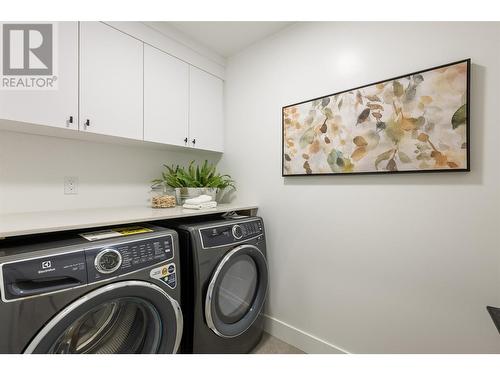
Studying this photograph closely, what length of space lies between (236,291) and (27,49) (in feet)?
5.94

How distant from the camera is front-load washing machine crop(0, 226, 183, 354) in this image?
2.61ft

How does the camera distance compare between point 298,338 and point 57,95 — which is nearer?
point 57,95

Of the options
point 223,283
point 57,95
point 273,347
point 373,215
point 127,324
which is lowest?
point 273,347

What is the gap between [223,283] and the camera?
145 centimetres

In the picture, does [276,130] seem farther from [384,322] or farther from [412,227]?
[384,322]

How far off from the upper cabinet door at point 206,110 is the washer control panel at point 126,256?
1013mm

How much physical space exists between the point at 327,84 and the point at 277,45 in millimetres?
579

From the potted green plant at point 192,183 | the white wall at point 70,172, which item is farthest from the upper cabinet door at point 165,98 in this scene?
the white wall at point 70,172

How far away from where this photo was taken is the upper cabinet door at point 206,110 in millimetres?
1904

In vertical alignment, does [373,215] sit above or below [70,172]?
below

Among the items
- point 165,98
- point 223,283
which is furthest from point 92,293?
point 165,98

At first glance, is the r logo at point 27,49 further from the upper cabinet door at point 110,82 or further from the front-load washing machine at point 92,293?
the front-load washing machine at point 92,293

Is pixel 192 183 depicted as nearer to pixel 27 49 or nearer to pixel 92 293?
pixel 92 293

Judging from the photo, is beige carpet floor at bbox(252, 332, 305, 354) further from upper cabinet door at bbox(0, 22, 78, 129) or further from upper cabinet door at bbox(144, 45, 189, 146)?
upper cabinet door at bbox(0, 22, 78, 129)
